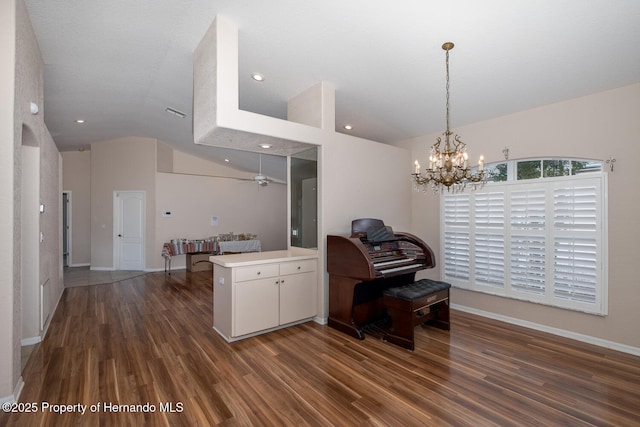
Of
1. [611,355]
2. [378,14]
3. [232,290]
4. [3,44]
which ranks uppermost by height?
[378,14]

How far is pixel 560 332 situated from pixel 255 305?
137 inches

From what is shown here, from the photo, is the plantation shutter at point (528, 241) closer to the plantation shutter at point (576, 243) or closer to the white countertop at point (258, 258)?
the plantation shutter at point (576, 243)

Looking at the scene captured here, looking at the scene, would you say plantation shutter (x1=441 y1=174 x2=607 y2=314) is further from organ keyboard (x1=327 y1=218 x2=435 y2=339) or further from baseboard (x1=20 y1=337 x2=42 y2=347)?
baseboard (x1=20 y1=337 x2=42 y2=347)

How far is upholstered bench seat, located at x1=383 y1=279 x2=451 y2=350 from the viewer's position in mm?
3002

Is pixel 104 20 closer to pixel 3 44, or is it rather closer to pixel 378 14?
pixel 3 44

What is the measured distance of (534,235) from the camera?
3576mm

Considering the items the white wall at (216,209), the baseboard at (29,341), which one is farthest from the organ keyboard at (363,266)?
the white wall at (216,209)

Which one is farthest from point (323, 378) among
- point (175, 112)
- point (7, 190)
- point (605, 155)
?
point (175, 112)

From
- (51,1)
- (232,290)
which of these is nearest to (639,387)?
(232,290)

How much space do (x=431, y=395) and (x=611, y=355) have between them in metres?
2.12

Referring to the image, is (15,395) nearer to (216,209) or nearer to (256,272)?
(256,272)

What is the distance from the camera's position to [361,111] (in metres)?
4.24

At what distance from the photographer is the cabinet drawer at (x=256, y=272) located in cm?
316

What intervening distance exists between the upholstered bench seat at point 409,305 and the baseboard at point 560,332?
1009 mm
